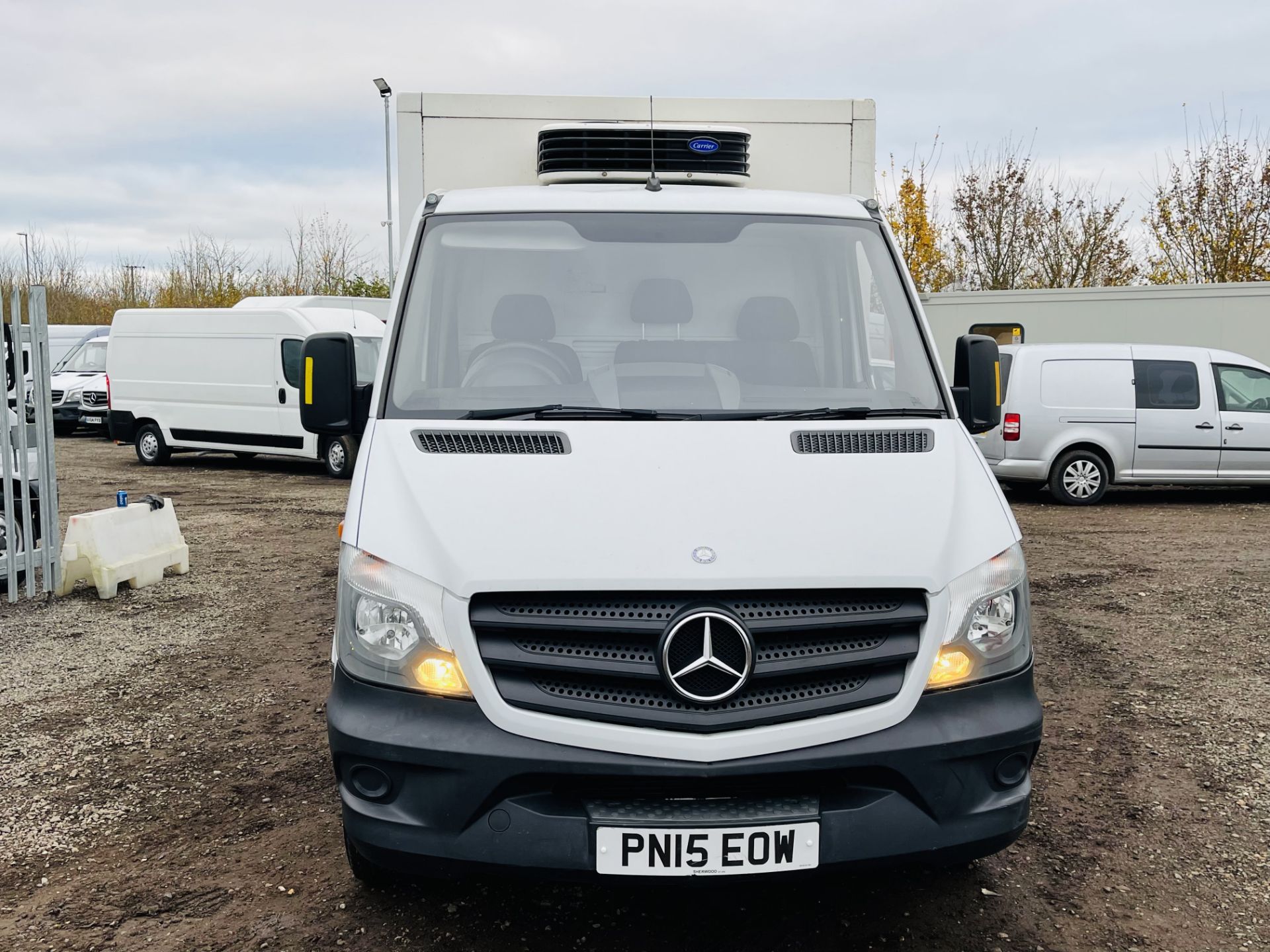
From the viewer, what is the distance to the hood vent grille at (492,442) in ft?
11.0

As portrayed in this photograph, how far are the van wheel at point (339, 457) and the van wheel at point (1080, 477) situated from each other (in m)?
8.37

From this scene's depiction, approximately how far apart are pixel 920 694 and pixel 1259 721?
3.22 metres

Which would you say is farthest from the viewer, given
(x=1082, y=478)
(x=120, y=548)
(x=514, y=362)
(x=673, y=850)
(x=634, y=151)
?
(x=1082, y=478)

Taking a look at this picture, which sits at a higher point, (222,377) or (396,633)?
(222,377)

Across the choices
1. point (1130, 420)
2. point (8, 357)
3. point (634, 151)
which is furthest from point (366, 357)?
point (634, 151)

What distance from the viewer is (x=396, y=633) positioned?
9.55 ft

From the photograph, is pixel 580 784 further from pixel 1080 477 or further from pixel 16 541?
pixel 1080 477

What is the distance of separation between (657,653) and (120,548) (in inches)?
248

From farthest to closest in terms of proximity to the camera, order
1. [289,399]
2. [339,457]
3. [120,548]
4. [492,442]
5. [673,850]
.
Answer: [289,399]
[339,457]
[120,548]
[492,442]
[673,850]

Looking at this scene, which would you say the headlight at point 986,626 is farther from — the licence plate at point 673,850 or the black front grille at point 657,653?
the licence plate at point 673,850

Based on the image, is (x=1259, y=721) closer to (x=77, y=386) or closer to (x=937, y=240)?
(x=77, y=386)

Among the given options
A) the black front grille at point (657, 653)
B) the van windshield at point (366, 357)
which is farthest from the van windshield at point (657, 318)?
the van windshield at point (366, 357)

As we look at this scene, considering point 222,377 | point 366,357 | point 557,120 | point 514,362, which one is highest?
point 557,120

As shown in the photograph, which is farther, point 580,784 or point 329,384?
point 329,384
